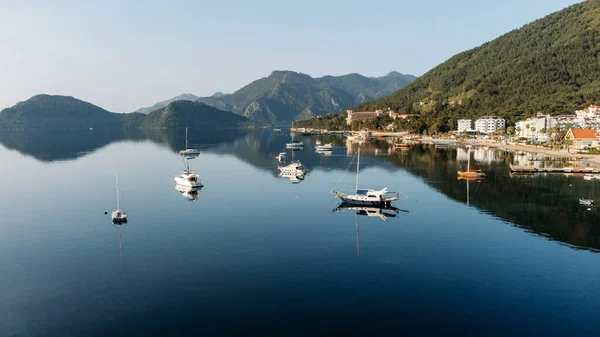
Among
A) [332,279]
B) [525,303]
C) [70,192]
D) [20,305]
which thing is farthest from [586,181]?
[70,192]

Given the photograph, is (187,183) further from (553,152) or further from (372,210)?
(553,152)

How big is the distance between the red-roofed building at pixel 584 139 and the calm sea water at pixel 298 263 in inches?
2927

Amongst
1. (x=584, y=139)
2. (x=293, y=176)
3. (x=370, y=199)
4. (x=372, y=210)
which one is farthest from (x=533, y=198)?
(x=584, y=139)

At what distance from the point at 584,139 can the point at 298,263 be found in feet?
516

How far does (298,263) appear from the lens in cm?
5016

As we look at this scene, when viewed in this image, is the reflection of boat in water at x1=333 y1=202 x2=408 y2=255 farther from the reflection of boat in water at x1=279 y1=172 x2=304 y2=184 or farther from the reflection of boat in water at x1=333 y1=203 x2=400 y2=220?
the reflection of boat in water at x1=279 y1=172 x2=304 y2=184

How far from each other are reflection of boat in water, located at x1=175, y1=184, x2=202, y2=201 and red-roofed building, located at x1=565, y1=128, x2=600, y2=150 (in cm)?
14512

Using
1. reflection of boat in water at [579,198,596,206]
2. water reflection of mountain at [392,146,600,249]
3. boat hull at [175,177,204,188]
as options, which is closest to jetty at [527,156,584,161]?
water reflection of mountain at [392,146,600,249]

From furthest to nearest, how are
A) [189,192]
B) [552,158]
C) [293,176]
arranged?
[552,158] → [293,176] → [189,192]

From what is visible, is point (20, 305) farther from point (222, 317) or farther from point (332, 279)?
point (332, 279)

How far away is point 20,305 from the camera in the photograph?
39.7 m

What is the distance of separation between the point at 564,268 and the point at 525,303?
493 inches

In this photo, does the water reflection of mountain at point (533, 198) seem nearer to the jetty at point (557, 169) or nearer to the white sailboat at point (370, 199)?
the jetty at point (557, 169)

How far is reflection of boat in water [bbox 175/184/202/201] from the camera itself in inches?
3548
